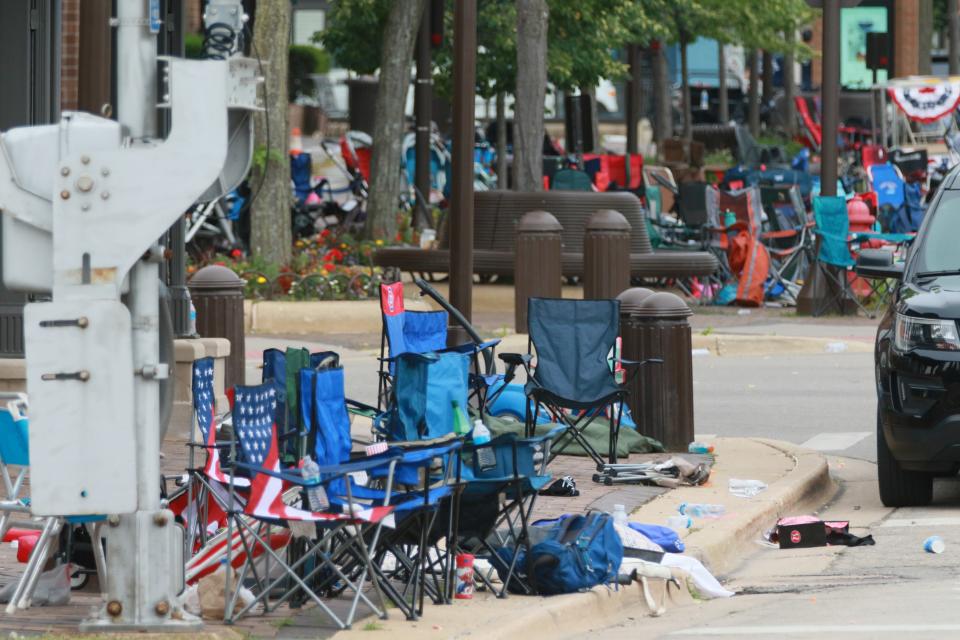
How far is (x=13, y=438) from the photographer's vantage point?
7.48m

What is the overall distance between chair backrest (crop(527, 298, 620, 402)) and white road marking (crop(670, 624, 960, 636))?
12.9 feet

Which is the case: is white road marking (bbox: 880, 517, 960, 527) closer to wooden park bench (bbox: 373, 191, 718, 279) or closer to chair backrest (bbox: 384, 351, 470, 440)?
chair backrest (bbox: 384, 351, 470, 440)

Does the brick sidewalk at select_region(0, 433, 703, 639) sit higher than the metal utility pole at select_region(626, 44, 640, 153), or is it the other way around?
the metal utility pole at select_region(626, 44, 640, 153)

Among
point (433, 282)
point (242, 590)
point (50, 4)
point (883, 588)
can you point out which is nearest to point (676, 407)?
point (883, 588)

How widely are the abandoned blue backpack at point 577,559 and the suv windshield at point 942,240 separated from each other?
11.3 ft

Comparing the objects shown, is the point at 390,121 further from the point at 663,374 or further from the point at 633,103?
the point at 633,103

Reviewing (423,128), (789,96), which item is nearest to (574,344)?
(423,128)

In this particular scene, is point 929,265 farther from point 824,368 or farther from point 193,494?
point 824,368

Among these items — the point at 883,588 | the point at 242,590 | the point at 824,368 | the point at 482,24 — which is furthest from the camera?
the point at 482,24

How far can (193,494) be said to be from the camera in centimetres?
786

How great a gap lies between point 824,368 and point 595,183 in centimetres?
1361

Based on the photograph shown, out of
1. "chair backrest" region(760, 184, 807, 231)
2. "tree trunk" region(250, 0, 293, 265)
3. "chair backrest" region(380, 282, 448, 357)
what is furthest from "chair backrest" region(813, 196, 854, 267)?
"chair backrest" region(380, 282, 448, 357)

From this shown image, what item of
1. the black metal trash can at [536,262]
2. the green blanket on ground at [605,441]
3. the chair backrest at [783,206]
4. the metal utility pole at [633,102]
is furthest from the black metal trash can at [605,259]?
the metal utility pole at [633,102]

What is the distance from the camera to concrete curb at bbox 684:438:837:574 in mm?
8984
